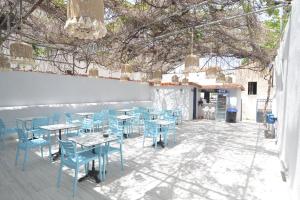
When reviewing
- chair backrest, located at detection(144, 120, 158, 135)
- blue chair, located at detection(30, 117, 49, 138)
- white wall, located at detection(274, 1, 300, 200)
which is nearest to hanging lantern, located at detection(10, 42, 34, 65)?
blue chair, located at detection(30, 117, 49, 138)

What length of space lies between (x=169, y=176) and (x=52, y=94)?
693 centimetres

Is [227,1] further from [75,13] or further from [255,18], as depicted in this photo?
[75,13]

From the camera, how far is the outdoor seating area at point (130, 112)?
3.95m

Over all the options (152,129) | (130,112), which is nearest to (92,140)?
(152,129)

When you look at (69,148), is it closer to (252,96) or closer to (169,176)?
(169,176)

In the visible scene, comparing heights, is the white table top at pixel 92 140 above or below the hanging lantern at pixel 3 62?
below

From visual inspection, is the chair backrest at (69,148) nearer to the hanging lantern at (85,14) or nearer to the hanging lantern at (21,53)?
the hanging lantern at (21,53)

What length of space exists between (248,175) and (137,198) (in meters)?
2.65

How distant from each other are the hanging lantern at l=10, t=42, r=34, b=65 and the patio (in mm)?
2402

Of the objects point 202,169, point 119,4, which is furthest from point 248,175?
point 119,4

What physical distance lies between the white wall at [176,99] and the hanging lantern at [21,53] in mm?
10497

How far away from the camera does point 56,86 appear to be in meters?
9.68

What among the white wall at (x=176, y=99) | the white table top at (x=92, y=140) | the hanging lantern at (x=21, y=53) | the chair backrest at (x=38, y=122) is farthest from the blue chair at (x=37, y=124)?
the white wall at (x=176, y=99)

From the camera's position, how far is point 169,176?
4695mm
